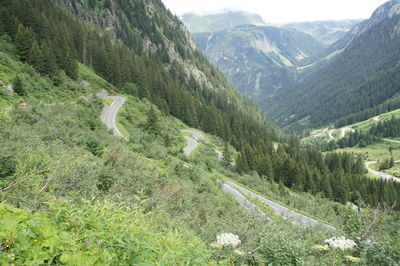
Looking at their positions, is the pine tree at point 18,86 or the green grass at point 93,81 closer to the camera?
the pine tree at point 18,86

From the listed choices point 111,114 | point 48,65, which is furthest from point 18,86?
point 111,114

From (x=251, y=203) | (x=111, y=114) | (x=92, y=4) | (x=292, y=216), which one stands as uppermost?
(x=92, y=4)

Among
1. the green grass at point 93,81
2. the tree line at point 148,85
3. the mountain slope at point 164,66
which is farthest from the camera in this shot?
the mountain slope at point 164,66

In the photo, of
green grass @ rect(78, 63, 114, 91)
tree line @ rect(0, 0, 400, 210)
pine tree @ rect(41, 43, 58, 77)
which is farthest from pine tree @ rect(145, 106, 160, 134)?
green grass @ rect(78, 63, 114, 91)

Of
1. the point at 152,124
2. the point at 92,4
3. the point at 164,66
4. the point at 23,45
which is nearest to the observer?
the point at 23,45

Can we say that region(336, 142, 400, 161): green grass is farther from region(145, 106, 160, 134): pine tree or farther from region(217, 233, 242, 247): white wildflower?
region(217, 233, 242, 247): white wildflower

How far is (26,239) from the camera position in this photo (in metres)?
2.63

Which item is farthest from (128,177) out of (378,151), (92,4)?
(378,151)

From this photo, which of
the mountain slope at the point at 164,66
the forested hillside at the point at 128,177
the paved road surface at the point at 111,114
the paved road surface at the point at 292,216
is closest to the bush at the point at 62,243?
the forested hillside at the point at 128,177

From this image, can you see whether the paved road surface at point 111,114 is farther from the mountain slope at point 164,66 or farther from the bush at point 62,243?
the bush at point 62,243

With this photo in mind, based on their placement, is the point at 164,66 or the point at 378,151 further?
the point at 378,151

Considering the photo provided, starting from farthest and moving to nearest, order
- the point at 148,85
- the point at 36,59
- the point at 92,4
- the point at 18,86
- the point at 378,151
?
the point at 378,151 → the point at 92,4 → the point at 148,85 → the point at 36,59 → the point at 18,86

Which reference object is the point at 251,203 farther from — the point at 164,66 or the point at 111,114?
the point at 164,66

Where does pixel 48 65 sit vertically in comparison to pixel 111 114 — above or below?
above
